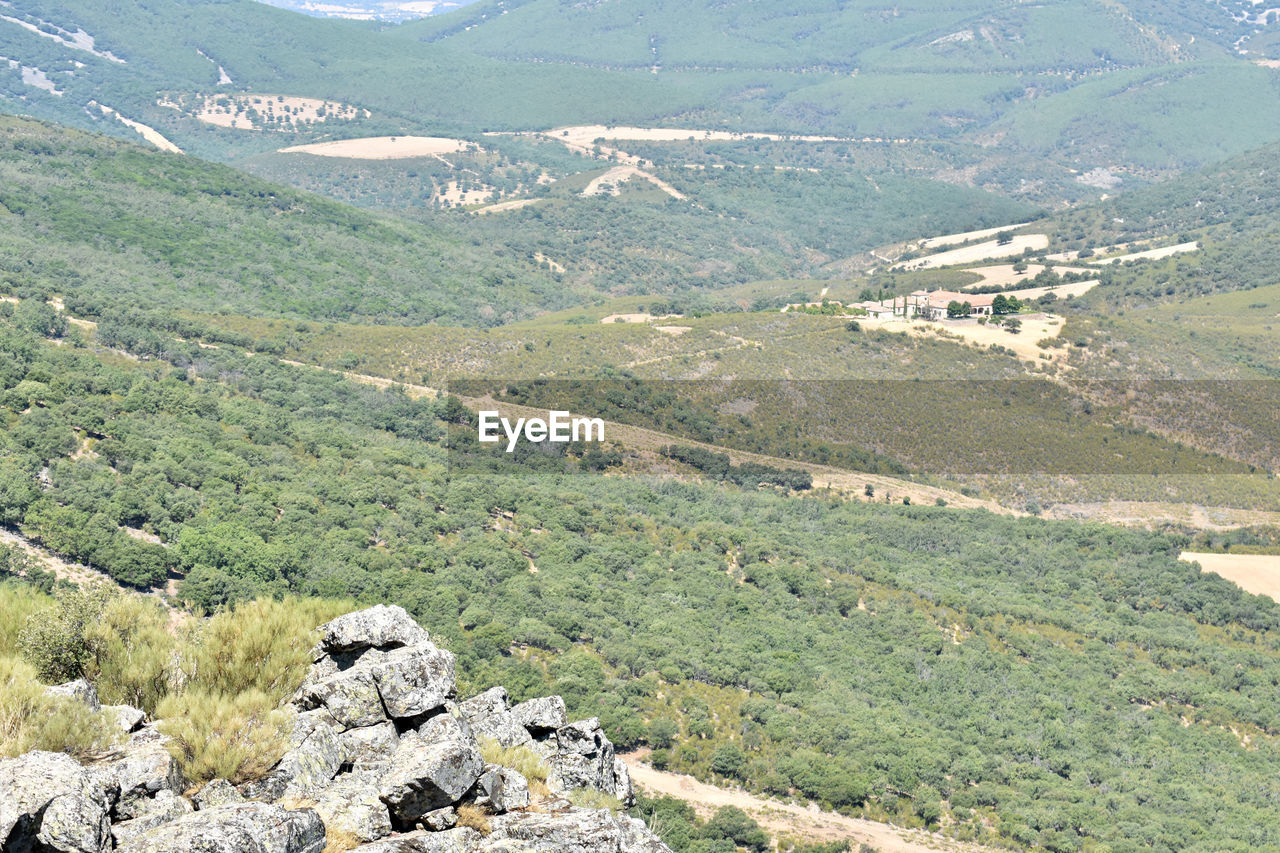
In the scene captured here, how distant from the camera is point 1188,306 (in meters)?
141

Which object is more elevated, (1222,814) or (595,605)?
(595,605)

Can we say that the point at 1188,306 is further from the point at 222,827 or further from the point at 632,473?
the point at 222,827

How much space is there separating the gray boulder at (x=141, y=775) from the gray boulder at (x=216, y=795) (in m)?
0.32

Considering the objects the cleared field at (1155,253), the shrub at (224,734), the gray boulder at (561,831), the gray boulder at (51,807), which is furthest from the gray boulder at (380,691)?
the cleared field at (1155,253)

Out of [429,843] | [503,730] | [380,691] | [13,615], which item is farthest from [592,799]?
[13,615]

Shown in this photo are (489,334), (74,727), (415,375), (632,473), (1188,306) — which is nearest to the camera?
(74,727)

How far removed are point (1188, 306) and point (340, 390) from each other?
11067 cm

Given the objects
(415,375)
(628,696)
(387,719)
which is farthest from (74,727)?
(415,375)

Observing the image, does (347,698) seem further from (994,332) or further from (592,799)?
(994,332)

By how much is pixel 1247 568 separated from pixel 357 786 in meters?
69.6

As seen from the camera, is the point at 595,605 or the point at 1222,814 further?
the point at 595,605

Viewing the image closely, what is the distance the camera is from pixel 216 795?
53.3 ft

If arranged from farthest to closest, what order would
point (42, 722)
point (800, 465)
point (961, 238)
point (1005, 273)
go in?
point (961, 238) → point (1005, 273) → point (800, 465) → point (42, 722)

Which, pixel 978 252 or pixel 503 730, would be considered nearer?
pixel 503 730
